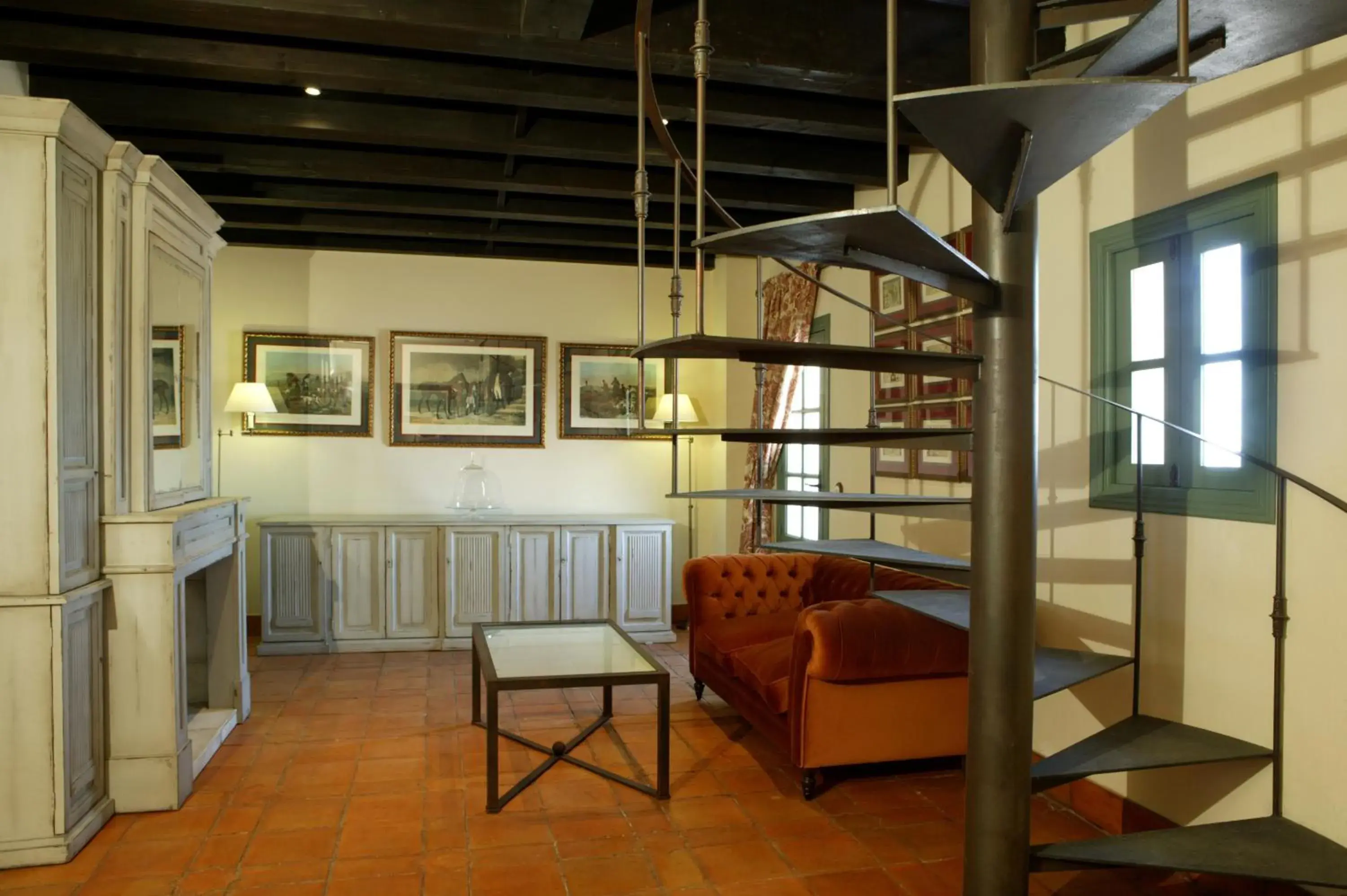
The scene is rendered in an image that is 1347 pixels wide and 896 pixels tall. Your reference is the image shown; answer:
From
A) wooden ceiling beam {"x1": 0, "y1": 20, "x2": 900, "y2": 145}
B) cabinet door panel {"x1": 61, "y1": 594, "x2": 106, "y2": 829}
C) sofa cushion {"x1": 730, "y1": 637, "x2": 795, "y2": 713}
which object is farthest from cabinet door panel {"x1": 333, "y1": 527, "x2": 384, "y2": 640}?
wooden ceiling beam {"x1": 0, "y1": 20, "x2": 900, "y2": 145}

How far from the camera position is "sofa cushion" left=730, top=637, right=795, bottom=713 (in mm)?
3689

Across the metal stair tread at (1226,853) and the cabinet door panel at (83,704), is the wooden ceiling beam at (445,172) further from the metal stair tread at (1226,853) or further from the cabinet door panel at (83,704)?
the metal stair tread at (1226,853)

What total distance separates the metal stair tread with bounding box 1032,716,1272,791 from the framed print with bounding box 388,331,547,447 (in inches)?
192

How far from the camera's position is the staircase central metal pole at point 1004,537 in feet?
7.61

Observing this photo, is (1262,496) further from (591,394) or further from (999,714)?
(591,394)

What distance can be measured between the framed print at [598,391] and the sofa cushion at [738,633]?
2.51 m

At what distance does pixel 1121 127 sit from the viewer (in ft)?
6.06

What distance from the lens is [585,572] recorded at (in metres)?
6.36

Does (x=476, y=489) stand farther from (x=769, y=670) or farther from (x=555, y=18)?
(x=555, y=18)

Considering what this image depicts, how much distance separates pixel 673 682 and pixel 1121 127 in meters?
4.16

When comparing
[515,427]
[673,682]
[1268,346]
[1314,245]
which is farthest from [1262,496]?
[515,427]

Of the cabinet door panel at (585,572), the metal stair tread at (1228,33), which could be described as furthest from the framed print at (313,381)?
the metal stair tread at (1228,33)

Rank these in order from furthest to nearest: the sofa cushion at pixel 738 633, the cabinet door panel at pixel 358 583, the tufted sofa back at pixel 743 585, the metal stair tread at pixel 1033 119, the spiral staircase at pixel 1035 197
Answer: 1. the cabinet door panel at pixel 358 583
2. the tufted sofa back at pixel 743 585
3. the sofa cushion at pixel 738 633
4. the spiral staircase at pixel 1035 197
5. the metal stair tread at pixel 1033 119

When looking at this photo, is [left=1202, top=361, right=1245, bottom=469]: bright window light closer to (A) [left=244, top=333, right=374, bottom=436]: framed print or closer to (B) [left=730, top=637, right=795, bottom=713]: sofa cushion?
(B) [left=730, top=637, right=795, bottom=713]: sofa cushion
